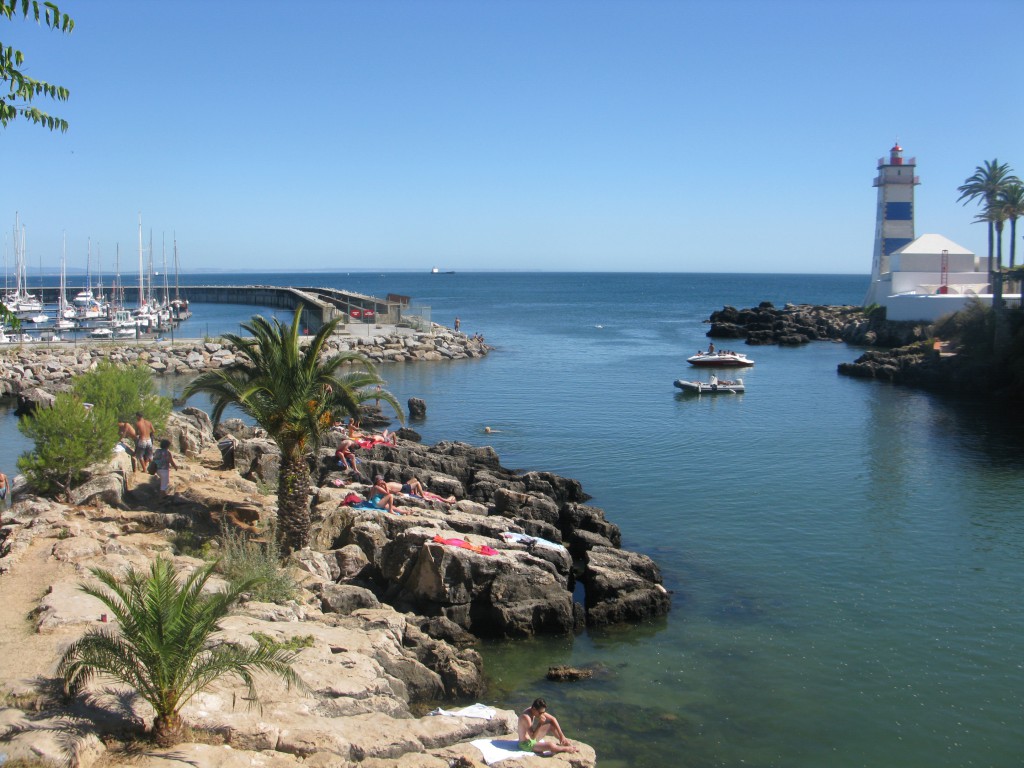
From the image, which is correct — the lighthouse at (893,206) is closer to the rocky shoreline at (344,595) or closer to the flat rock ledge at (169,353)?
the flat rock ledge at (169,353)

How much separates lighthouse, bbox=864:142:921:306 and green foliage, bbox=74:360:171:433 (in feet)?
227

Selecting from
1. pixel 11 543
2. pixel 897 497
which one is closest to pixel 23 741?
pixel 11 543

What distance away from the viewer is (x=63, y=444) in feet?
61.9

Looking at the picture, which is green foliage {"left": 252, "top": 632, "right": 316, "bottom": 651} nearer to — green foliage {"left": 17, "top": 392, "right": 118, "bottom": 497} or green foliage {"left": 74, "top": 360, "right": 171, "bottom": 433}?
green foliage {"left": 17, "top": 392, "right": 118, "bottom": 497}

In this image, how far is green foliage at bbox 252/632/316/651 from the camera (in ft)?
37.1

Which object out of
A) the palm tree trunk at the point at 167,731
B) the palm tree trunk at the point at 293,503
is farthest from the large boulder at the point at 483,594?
the palm tree trunk at the point at 167,731

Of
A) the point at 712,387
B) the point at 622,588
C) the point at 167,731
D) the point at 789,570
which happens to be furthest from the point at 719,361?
the point at 167,731

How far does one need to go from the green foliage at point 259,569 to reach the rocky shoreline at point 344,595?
325 mm

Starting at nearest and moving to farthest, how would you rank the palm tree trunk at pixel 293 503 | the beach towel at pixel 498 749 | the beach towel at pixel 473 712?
the beach towel at pixel 498 749 → the beach towel at pixel 473 712 → the palm tree trunk at pixel 293 503

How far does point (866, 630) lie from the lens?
57.4 feet

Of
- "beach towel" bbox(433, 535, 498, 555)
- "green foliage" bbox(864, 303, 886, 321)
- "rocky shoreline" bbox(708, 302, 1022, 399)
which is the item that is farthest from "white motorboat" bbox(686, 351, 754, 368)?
"beach towel" bbox(433, 535, 498, 555)

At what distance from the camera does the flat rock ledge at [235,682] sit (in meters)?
9.53

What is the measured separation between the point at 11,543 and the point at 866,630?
16046mm

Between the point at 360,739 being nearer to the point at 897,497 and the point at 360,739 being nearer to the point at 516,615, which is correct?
the point at 516,615
